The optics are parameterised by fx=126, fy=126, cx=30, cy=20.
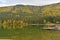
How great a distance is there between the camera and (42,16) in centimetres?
89

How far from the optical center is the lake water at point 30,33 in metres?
0.88

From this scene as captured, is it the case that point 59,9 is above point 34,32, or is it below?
above

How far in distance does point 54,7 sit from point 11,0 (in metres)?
0.32

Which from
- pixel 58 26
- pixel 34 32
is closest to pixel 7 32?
pixel 34 32

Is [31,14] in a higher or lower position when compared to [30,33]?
higher

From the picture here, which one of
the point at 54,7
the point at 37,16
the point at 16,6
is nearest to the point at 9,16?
the point at 16,6

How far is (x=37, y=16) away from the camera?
Result: 893 millimetres

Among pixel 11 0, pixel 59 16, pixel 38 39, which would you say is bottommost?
pixel 38 39

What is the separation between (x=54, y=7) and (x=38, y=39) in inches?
10.2

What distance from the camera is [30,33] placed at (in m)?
0.88

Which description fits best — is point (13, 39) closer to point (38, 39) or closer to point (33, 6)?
point (38, 39)

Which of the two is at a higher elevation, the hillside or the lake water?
the hillside

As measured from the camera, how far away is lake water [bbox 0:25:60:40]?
88 cm

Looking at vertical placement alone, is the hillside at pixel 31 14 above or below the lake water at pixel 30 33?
above
